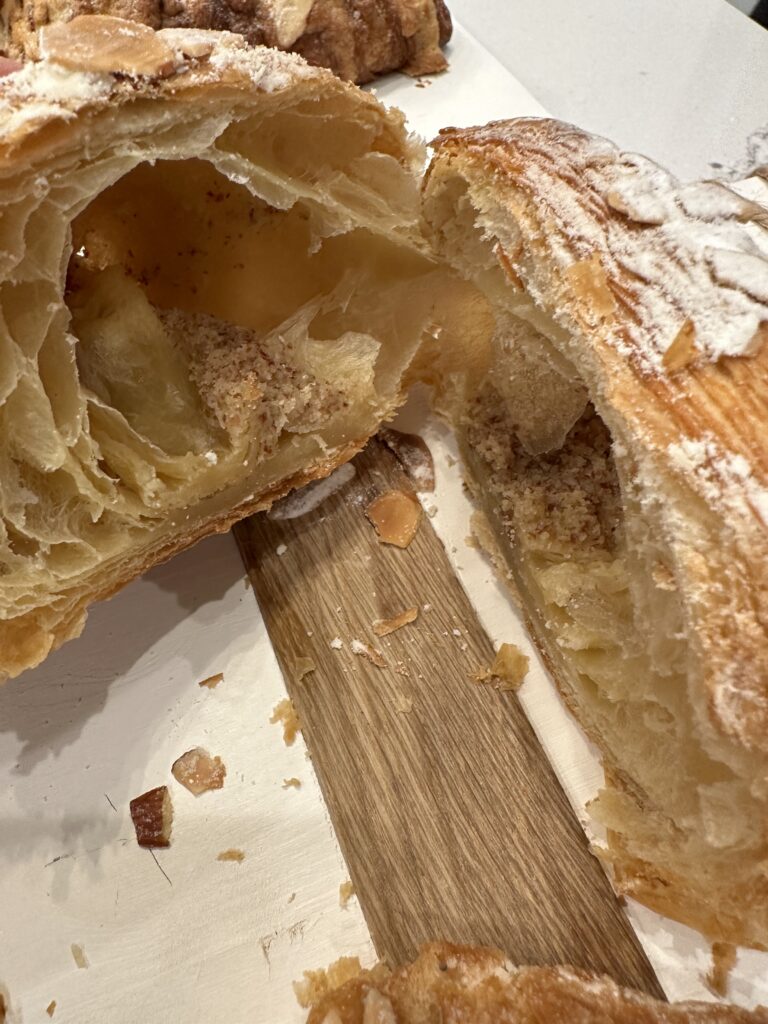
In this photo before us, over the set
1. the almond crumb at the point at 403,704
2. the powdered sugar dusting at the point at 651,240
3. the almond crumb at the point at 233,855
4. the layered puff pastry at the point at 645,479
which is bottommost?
the almond crumb at the point at 233,855

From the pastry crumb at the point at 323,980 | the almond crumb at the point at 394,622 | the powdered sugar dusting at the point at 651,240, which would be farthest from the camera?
the almond crumb at the point at 394,622

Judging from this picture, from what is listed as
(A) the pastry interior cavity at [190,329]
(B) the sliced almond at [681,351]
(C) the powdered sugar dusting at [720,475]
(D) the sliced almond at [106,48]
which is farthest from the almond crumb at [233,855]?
(D) the sliced almond at [106,48]

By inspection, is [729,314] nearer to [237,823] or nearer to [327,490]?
[327,490]

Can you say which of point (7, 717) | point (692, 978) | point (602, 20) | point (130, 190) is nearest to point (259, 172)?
point (130, 190)

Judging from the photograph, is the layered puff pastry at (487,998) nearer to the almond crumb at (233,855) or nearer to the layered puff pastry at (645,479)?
the layered puff pastry at (645,479)

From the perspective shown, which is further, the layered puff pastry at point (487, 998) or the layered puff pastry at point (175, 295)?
the layered puff pastry at point (487, 998)

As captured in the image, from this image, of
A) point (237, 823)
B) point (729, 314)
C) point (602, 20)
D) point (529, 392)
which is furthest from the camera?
point (602, 20)
